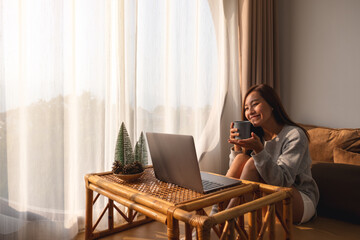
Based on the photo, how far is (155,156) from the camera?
1196mm

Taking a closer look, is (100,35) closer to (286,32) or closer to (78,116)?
(78,116)

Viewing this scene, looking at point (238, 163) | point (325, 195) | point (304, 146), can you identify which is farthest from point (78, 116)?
point (325, 195)

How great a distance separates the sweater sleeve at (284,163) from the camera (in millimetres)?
1245

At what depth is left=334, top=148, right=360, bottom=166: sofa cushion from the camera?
1.68 m

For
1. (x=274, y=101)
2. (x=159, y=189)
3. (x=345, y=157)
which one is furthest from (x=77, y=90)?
(x=345, y=157)

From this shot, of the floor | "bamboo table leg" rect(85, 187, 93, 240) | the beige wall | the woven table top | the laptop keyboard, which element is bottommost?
the floor

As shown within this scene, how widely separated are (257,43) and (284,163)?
146 cm

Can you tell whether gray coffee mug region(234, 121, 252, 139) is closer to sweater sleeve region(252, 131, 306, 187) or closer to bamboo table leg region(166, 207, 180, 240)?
sweater sleeve region(252, 131, 306, 187)

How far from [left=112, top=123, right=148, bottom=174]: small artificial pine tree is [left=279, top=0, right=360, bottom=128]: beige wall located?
1.78m

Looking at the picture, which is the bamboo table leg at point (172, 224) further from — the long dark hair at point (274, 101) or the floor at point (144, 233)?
the long dark hair at point (274, 101)

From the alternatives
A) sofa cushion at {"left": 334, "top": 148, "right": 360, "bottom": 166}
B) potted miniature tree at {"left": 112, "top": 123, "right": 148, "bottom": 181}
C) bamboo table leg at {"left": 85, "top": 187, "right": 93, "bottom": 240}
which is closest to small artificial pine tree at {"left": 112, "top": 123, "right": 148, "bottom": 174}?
potted miniature tree at {"left": 112, "top": 123, "right": 148, "bottom": 181}

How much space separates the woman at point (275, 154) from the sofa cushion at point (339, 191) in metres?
Result: 0.08

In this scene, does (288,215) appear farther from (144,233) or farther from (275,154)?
(144,233)

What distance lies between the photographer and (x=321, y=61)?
7.89 ft
